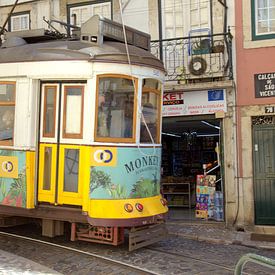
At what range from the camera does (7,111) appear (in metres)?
7.41

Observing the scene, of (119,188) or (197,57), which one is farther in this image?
(197,57)

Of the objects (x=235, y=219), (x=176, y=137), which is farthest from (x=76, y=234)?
(x=176, y=137)

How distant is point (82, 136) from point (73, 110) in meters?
0.44

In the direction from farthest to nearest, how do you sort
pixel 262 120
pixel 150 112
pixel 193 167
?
pixel 193 167
pixel 262 120
pixel 150 112

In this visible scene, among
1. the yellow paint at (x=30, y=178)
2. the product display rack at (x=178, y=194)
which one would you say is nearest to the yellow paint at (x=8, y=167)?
the yellow paint at (x=30, y=178)

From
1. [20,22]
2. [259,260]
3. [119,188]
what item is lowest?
[259,260]

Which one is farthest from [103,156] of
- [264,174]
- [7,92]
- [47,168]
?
[264,174]

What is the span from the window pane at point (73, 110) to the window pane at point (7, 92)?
963 mm

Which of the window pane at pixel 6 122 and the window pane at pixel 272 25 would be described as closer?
the window pane at pixel 6 122

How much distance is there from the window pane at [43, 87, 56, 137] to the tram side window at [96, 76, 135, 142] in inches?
29.1

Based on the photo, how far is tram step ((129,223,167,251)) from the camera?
705 cm

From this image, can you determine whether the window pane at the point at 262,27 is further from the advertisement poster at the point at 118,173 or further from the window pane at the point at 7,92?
the window pane at the point at 7,92

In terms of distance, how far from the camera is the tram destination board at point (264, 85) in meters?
9.94

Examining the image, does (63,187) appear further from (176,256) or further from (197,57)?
(197,57)
